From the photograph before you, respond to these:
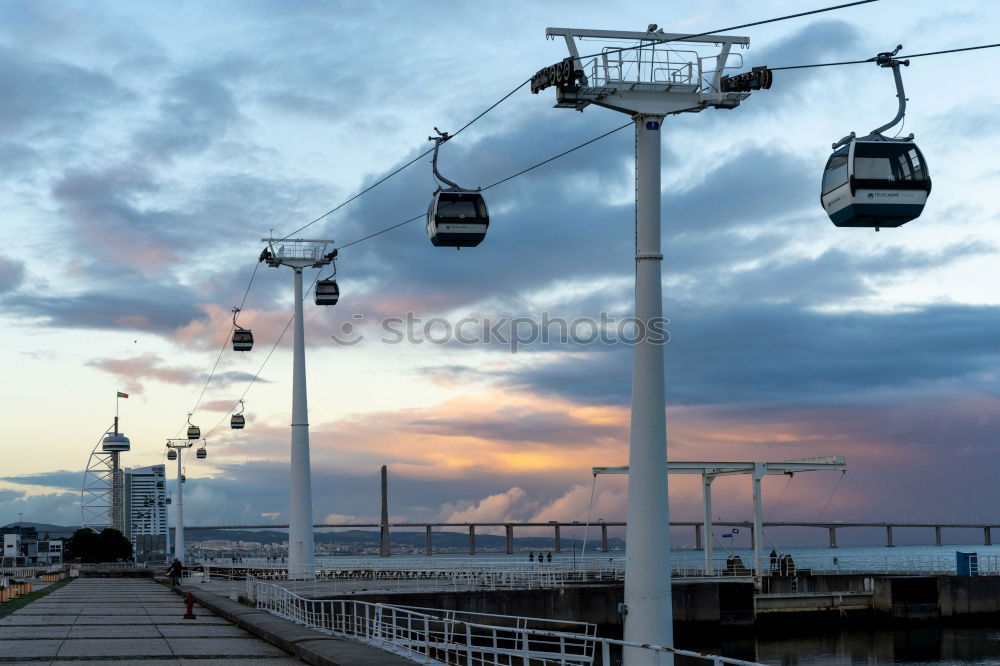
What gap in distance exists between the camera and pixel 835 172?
23453mm

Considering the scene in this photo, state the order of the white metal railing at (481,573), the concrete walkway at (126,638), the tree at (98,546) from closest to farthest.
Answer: the concrete walkway at (126,638), the white metal railing at (481,573), the tree at (98,546)

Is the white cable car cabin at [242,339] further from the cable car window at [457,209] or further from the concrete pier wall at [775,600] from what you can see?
the cable car window at [457,209]

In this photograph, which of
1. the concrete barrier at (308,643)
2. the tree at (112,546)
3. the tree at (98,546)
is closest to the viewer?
the concrete barrier at (308,643)

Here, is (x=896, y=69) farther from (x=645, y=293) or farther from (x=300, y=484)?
(x=300, y=484)

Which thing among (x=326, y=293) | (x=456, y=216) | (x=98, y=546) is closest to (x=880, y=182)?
(x=456, y=216)

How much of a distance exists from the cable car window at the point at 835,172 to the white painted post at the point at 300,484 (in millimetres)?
34571

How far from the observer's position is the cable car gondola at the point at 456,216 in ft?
92.7

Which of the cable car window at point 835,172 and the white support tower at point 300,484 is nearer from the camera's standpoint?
the cable car window at point 835,172

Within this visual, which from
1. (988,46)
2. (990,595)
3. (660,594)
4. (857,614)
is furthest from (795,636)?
(988,46)

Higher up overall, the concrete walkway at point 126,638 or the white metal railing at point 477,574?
the concrete walkway at point 126,638

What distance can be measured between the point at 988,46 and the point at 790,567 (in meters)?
53.7

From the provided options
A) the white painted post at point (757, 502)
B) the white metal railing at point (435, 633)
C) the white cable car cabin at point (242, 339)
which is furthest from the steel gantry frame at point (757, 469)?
the white cable car cabin at point (242, 339)

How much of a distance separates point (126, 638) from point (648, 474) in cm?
1419

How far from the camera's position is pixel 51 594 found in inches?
2245
